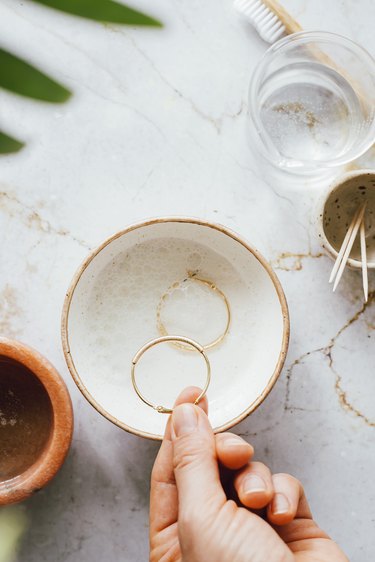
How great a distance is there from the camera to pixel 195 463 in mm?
759

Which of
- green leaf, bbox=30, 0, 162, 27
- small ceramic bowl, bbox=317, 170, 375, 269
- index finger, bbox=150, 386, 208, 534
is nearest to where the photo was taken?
green leaf, bbox=30, 0, 162, 27

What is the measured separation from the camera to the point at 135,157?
1011 millimetres

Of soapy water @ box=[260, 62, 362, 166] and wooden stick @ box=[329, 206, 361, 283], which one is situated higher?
soapy water @ box=[260, 62, 362, 166]

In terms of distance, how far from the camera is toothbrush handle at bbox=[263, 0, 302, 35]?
0.98 metres

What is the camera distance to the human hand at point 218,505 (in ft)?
2.32

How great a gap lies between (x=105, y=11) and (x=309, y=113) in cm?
75

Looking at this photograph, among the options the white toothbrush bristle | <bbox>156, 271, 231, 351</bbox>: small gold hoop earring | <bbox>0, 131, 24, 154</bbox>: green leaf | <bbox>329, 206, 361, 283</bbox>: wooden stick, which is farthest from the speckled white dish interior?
<bbox>0, 131, 24, 154</bbox>: green leaf

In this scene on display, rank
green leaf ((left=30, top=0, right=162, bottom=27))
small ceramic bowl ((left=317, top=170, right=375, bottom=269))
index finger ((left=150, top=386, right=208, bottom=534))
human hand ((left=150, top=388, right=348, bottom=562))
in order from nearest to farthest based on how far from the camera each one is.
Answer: green leaf ((left=30, top=0, right=162, bottom=27)), human hand ((left=150, top=388, right=348, bottom=562)), index finger ((left=150, top=386, right=208, bottom=534)), small ceramic bowl ((left=317, top=170, right=375, bottom=269))

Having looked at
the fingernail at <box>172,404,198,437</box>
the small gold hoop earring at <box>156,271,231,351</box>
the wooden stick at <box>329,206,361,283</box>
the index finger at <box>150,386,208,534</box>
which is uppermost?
the wooden stick at <box>329,206,361,283</box>

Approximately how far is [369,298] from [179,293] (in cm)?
30

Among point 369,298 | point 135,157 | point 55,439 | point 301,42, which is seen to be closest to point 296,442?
point 369,298

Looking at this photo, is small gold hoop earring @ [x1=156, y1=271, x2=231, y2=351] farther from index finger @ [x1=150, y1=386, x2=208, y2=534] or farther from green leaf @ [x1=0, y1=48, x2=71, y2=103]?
green leaf @ [x1=0, y1=48, x2=71, y2=103]

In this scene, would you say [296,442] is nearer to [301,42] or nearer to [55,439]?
[55,439]

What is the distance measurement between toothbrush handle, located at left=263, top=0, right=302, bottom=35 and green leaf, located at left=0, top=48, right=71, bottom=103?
0.75m
